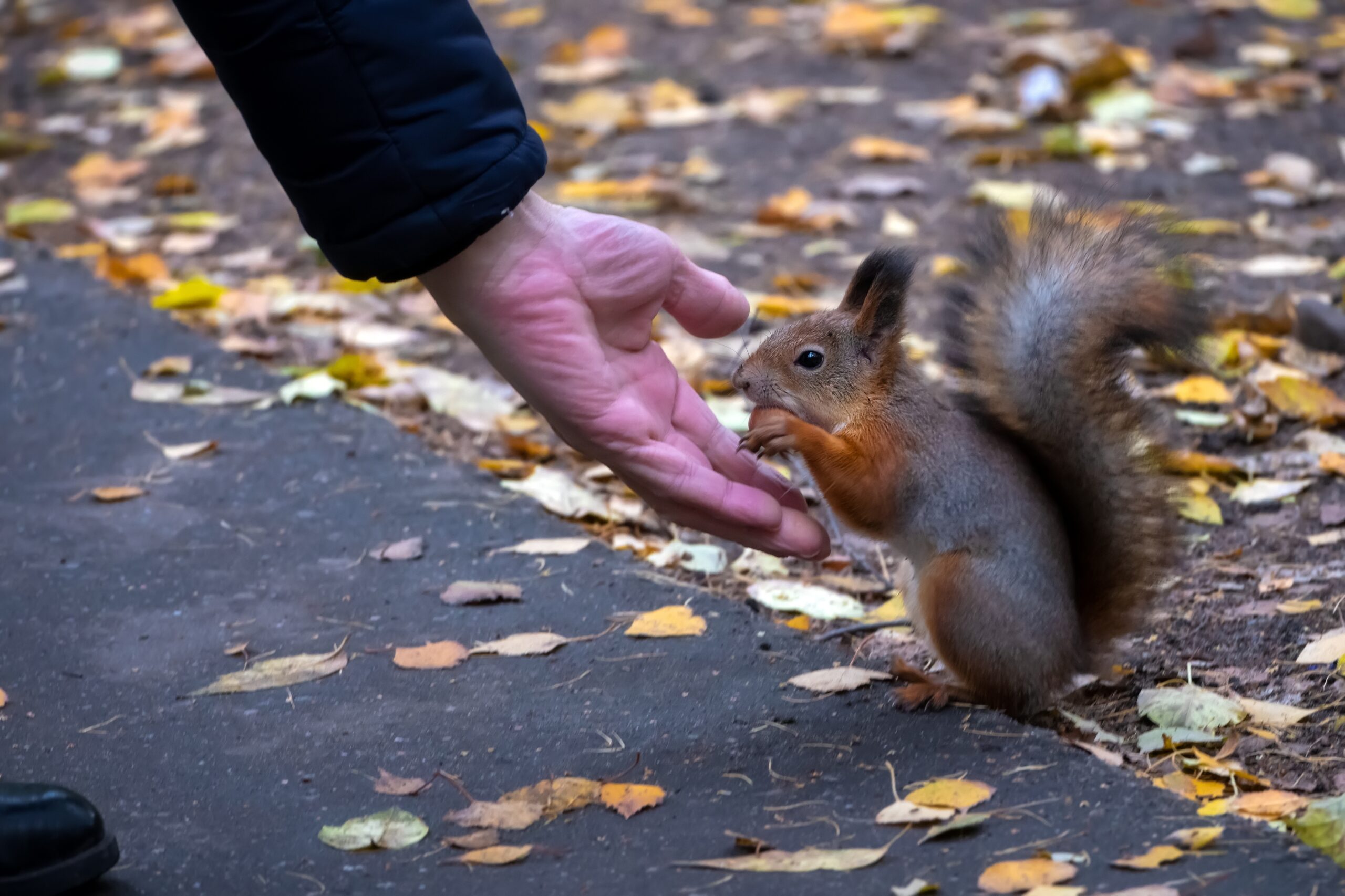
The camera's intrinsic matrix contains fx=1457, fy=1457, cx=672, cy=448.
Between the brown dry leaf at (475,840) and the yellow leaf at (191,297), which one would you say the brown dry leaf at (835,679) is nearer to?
the brown dry leaf at (475,840)

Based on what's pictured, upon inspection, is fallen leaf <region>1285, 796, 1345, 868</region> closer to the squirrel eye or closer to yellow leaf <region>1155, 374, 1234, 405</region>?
the squirrel eye

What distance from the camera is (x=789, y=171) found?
359cm

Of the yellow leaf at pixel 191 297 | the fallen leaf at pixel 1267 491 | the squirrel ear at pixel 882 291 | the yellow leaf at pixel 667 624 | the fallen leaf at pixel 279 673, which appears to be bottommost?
the fallen leaf at pixel 1267 491

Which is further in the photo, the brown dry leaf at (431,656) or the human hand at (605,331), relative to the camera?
the brown dry leaf at (431,656)

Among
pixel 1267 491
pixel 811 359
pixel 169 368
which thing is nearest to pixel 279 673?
pixel 811 359

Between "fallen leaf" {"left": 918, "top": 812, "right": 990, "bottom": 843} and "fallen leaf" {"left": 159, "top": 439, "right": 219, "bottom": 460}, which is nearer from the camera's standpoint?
"fallen leaf" {"left": 918, "top": 812, "right": 990, "bottom": 843}

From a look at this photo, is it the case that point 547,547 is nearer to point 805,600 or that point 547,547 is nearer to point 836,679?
point 805,600

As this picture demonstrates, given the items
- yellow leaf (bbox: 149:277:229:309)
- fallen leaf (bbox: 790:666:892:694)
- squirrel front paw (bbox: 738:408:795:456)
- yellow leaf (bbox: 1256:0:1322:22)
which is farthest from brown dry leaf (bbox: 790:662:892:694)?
yellow leaf (bbox: 1256:0:1322:22)

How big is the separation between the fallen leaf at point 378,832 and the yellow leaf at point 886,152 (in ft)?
8.46

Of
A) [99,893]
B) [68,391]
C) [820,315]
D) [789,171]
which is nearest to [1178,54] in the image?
[789,171]

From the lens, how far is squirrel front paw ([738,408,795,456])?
1.57 meters

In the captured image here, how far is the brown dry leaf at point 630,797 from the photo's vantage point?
132 centimetres

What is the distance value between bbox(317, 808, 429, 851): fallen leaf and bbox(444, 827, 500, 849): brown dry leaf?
30mm

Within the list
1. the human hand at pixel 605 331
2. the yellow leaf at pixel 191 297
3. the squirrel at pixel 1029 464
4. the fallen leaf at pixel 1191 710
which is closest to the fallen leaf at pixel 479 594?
the human hand at pixel 605 331
